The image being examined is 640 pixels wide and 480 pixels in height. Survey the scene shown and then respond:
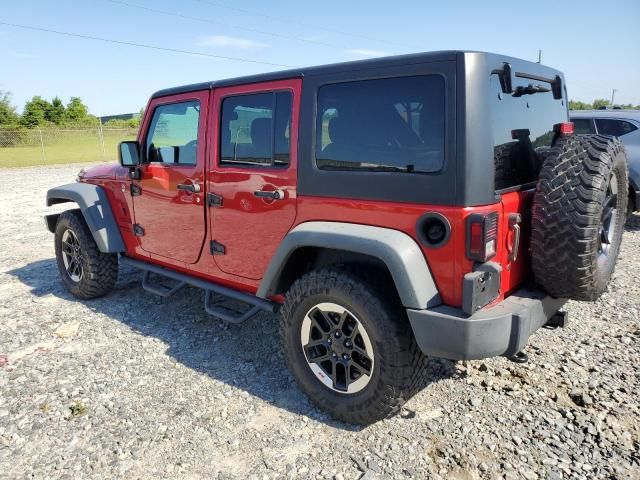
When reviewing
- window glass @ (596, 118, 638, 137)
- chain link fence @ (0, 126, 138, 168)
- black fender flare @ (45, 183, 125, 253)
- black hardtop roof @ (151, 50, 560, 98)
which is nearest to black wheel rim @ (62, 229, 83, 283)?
black fender flare @ (45, 183, 125, 253)

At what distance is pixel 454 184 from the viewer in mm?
2211

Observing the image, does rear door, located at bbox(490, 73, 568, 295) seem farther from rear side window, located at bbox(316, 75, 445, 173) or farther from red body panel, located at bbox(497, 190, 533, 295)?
rear side window, located at bbox(316, 75, 445, 173)

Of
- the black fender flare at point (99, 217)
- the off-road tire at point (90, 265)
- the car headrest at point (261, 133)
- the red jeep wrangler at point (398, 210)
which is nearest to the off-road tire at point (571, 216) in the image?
the red jeep wrangler at point (398, 210)

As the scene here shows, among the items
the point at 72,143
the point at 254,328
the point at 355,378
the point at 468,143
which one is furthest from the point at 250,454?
the point at 72,143

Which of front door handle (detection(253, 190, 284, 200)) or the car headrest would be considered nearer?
front door handle (detection(253, 190, 284, 200))

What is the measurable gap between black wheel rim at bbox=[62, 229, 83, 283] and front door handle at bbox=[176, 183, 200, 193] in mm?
1738

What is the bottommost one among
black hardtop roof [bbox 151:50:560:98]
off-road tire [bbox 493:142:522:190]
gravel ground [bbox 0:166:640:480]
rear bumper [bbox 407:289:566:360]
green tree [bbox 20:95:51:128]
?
gravel ground [bbox 0:166:640:480]

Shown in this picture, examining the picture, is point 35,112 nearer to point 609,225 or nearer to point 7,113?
point 7,113

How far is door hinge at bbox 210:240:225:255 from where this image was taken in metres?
3.40

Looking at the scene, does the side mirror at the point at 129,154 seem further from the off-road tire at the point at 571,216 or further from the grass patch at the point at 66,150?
the grass patch at the point at 66,150

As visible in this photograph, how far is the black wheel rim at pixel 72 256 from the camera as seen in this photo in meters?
4.72

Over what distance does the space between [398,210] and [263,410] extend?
4.83ft

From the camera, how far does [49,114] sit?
5066cm

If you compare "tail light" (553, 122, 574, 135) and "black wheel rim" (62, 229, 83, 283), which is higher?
"tail light" (553, 122, 574, 135)
